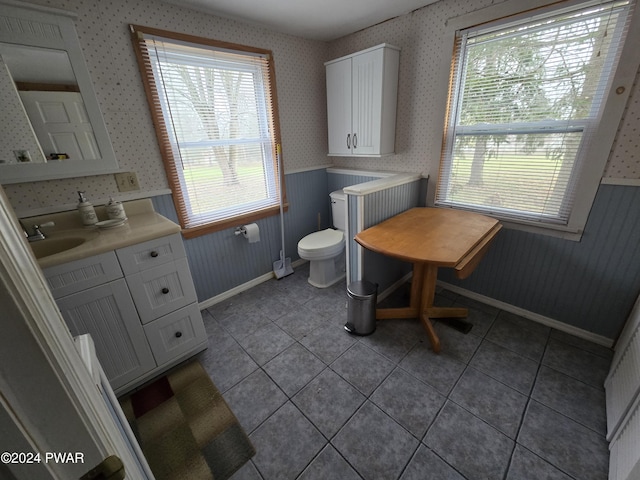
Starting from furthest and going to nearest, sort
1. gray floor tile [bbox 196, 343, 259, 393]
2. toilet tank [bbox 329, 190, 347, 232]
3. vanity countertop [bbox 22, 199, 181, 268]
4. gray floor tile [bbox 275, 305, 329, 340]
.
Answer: toilet tank [bbox 329, 190, 347, 232] < gray floor tile [bbox 275, 305, 329, 340] < gray floor tile [bbox 196, 343, 259, 393] < vanity countertop [bbox 22, 199, 181, 268]

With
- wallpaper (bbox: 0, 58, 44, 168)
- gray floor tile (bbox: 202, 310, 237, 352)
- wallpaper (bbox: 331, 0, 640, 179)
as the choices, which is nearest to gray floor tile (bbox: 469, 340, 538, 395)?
wallpaper (bbox: 331, 0, 640, 179)

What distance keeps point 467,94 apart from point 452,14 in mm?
569

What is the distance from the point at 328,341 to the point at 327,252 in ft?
2.68

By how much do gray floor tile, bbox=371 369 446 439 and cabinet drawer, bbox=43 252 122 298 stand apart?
1635 millimetres

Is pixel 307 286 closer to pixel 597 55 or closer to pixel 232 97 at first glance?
pixel 232 97

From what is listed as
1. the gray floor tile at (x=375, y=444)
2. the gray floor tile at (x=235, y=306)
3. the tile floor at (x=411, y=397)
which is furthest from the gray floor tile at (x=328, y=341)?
the gray floor tile at (x=235, y=306)

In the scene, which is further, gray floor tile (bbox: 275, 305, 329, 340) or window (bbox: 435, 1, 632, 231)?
gray floor tile (bbox: 275, 305, 329, 340)

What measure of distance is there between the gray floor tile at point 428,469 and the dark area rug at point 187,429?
2.50ft

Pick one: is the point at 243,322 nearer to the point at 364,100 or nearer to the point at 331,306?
the point at 331,306

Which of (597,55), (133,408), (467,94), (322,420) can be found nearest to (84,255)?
(133,408)

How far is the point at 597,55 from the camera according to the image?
1.53 meters

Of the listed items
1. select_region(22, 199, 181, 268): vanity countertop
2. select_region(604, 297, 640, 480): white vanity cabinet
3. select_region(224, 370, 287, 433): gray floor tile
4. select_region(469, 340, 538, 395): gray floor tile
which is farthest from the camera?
select_region(469, 340, 538, 395): gray floor tile

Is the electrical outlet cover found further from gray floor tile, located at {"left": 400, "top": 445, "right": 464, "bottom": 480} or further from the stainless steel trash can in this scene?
gray floor tile, located at {"left": 400, "top": 445, "right": 464, "bottom": 480}

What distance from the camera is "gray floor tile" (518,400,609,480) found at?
4.00ft
